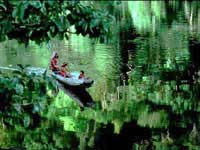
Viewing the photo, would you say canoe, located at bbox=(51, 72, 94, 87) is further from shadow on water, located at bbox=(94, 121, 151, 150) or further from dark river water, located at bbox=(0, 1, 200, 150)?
shadow on water, located at bbox=(94, 121, 151, 150)

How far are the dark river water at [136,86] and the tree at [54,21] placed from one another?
708 millimetres

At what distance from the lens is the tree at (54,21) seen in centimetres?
274

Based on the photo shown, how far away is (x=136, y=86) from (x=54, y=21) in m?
14.0

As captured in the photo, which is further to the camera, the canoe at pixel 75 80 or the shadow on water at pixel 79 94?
the canoe at pixel 75 80

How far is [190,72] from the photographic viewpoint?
722 inches

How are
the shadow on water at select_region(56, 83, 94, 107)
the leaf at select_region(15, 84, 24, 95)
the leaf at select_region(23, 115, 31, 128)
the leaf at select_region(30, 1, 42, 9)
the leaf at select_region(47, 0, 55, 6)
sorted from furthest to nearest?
1. the shadow on water at select_region(56, 83, 94, 107)
2. the leaf at select_region(23, 115, 31, 128)
3. the leaf at select_region(15, 84, 24, 95)
4. the leaf at select_region(47, 0, 55, 6)
5. the leaf at select_region(30, 1, 42, 9)

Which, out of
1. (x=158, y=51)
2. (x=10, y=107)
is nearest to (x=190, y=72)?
(x=158, y=51)

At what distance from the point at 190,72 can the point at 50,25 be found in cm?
1587

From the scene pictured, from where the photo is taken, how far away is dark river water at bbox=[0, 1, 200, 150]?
11555mm

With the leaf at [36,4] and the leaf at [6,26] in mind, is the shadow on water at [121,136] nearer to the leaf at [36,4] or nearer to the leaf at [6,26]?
the leaf at [6,26]

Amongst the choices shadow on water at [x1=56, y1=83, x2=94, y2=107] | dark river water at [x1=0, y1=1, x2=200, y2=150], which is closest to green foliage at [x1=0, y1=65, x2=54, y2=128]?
dark river water at [x1=0, y1=1, x2=200, y2=150]

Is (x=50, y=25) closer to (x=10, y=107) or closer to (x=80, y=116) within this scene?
(x=10, y=107)

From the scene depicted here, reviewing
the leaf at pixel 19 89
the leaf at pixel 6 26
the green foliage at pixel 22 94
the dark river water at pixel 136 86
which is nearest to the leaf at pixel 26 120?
the green foliage at pixel 22 94

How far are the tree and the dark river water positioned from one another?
0.71 meters
